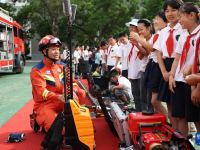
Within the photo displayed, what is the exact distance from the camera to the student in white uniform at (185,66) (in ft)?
7.88

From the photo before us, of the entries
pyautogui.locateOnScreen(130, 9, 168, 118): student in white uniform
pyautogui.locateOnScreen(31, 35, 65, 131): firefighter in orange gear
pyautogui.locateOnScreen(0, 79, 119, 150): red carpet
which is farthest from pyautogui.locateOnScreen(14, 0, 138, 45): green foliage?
pyautogui.locateOnScreen(130, 9, 168, 118): student in white uniform

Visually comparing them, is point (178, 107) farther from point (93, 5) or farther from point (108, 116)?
point (93, 5)

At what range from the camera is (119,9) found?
2842 centimetres

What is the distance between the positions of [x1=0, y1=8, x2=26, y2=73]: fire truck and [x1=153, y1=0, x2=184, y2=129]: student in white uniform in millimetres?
9907

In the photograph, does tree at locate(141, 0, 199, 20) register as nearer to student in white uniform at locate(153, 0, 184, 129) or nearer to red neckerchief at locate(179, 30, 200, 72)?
student in white uniform at locate(153, 0, 184, 129)

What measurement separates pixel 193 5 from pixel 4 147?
10.1ft

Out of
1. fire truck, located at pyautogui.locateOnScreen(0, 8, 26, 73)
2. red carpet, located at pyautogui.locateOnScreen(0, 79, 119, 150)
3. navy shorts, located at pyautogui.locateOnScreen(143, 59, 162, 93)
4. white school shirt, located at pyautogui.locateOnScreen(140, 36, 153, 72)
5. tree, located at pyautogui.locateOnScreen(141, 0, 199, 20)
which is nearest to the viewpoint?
navy shorts, located at pyautogui.locateOnScreen(143, 59, 162, 93)

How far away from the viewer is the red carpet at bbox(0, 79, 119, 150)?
3500 mm

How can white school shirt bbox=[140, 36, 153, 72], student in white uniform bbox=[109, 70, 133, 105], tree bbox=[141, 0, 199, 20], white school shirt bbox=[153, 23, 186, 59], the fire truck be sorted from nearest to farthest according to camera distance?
white school shirt bbox=[153, 23, 186, 59], white school shirt bbox=[140, 36, 153, 72], student in white uniform bbox=[109, 70, 133, 105], the fire truck, tree bbox=[141, 0, 199, 20]

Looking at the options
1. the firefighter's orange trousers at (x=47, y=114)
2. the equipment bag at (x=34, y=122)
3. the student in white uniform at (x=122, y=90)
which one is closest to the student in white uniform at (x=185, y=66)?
the firefighter's orange trousers at (x=47, y=114)

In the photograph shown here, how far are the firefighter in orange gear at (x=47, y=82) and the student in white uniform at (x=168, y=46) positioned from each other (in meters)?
1.54

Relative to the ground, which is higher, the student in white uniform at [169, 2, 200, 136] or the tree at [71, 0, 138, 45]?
the tree at [71, 0, 138, 45]

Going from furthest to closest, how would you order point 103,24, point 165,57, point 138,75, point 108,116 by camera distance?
point 103,24 < point 138,75 < point 108,116 < point 165,57

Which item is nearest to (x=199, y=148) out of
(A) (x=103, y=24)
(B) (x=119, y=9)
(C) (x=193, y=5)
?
(C) (x=193, y=5)
